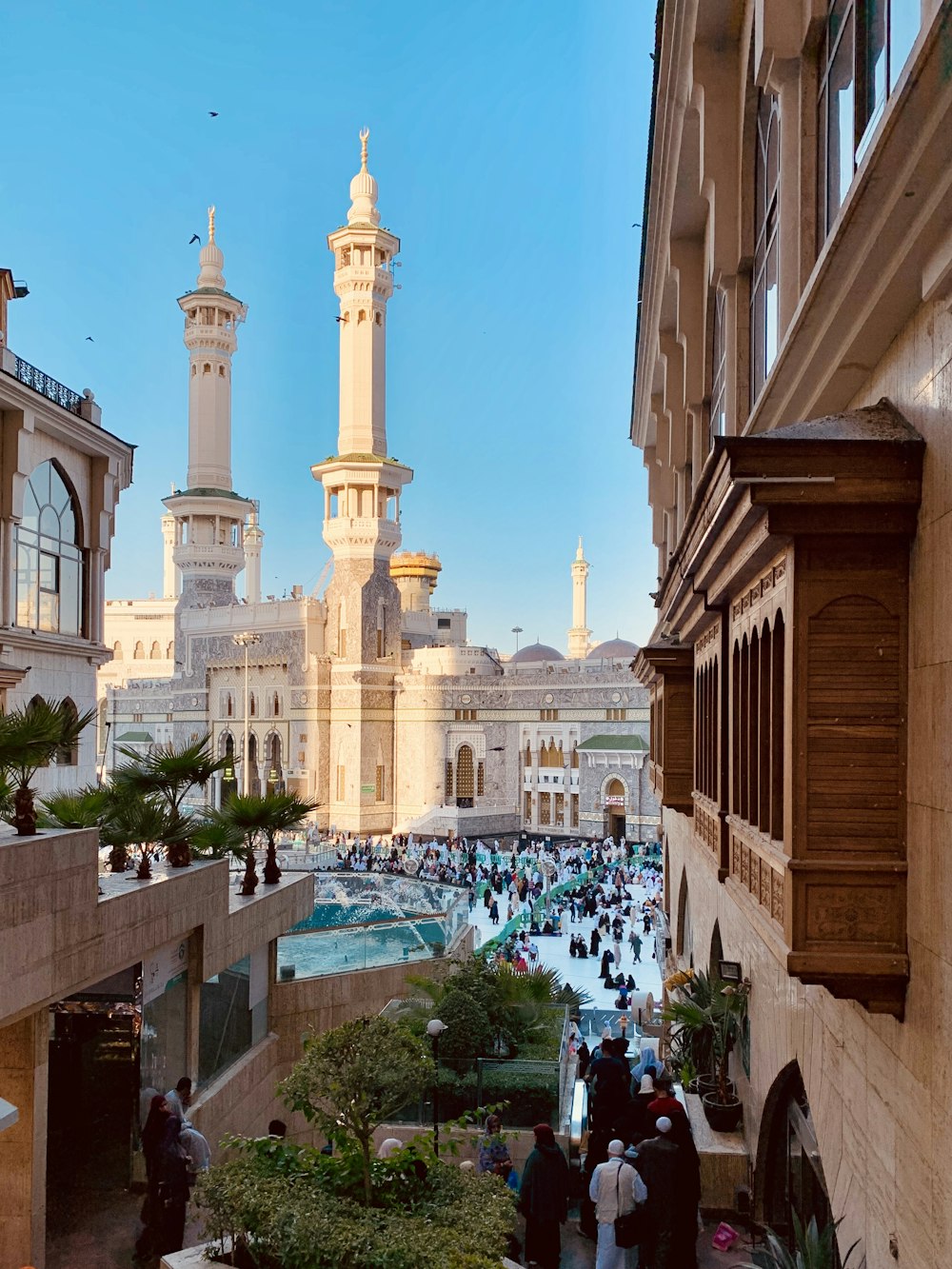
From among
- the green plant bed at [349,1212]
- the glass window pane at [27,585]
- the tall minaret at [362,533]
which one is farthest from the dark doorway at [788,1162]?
the tall minaret at [362,533]

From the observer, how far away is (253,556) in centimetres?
7588

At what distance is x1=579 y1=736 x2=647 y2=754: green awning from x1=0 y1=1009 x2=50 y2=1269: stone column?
107 feet

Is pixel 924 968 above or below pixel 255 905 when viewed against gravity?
above

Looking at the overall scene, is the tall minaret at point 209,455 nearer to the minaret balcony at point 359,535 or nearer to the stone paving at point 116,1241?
the minaret balcony at point 359,535

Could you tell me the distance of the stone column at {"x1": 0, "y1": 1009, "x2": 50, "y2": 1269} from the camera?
675 cm

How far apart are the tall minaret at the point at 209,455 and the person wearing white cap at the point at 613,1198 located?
152ft

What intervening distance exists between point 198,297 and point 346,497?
46.3 ft

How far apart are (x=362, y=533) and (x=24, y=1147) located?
37517 millimetres

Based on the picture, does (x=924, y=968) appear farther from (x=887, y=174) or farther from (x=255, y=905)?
(x=255, y=905)

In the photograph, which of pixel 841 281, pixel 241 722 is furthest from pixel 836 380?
pixel 241 722

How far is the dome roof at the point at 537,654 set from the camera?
53562 millimetres

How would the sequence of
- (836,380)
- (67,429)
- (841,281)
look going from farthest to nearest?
(67,429) < (836,380) < (841,281)

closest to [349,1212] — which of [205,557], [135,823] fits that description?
[135,823]

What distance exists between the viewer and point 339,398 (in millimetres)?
44656
